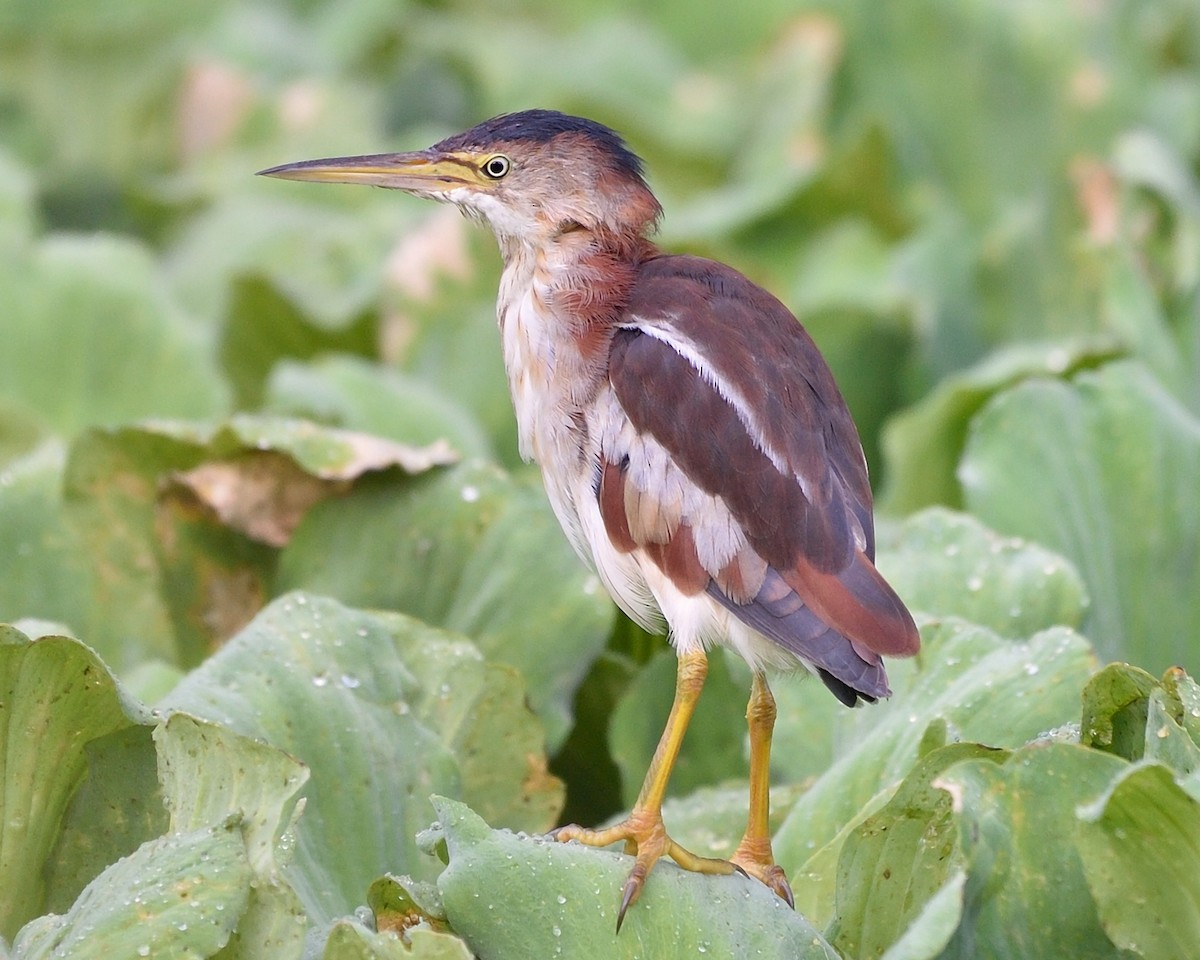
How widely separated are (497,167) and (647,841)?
3.04ft

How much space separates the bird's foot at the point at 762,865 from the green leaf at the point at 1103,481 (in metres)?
0.99

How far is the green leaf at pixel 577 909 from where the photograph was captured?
6.40ft

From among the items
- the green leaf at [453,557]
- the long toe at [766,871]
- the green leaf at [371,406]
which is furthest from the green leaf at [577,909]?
the green leaf at [371,406]

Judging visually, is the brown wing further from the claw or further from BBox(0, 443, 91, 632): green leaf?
BBox(0, 443, 91, 632): green leaf

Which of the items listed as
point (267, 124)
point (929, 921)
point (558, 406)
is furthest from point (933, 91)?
point (929, 921)

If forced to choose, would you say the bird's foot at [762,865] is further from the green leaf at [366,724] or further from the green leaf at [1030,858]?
the green leaf at [366,724]

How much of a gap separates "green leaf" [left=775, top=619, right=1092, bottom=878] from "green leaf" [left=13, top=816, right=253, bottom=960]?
784 mm

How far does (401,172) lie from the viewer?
246 centimetres

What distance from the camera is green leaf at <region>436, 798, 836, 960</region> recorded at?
195 cm

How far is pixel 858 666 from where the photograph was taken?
2.04 metres

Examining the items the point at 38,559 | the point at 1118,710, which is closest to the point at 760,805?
the point at 1118,710

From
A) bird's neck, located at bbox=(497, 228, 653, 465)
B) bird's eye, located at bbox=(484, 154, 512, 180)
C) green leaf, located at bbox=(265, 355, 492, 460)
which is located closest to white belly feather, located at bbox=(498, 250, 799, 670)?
bird's neck, located at bbox=(497, 228, 653, 465)

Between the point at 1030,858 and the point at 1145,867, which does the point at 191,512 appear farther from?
the point at 1145,867

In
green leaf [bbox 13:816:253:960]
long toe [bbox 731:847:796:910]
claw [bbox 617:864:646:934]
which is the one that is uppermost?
green leaf [bbox 13:816:253:960]
